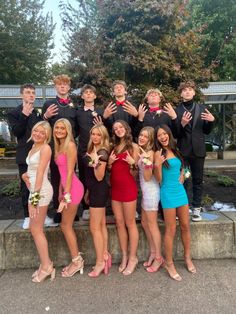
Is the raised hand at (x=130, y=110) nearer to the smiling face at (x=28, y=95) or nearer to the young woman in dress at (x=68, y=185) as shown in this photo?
the young woman in dress at (x=68, y=185)

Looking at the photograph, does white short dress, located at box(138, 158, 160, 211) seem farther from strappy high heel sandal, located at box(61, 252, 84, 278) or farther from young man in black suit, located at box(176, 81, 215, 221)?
strappy high heel sandal, located at box(61, 252, 84, 278)

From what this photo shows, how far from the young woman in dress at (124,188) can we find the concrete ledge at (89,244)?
34 cm

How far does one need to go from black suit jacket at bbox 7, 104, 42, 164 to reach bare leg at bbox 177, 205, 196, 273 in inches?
81.3

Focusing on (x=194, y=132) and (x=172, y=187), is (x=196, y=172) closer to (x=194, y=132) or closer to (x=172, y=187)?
(x=194, y=132)

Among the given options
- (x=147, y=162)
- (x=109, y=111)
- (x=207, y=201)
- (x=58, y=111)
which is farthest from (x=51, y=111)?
(x=207, y=201)

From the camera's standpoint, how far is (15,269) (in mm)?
4238

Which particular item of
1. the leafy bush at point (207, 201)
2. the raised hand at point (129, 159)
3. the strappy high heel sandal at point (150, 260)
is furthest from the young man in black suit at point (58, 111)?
the leafy bush at point (207, 201)

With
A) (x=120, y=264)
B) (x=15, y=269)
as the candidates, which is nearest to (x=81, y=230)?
(x=120, y=264)

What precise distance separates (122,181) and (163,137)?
69cm

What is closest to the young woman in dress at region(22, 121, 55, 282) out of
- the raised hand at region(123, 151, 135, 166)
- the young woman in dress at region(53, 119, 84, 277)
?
the young woman in dress at region(53, 119, 84, 277)

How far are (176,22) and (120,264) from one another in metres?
4.82

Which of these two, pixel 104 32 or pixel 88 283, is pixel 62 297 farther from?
pixel 104 32

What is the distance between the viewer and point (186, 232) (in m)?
3.93

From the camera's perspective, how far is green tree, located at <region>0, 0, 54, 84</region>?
17.8m
